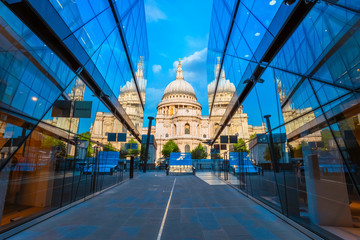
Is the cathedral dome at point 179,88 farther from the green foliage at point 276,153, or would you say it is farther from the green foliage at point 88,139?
the green foliage at point 276,153

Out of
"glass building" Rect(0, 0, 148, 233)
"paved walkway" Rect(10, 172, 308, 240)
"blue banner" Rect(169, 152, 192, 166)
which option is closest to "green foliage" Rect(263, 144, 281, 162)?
"paved walkway" Rect(10, 172, 308, 240)

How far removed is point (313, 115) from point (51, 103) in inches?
270

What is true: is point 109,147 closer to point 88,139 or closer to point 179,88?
point 88,139

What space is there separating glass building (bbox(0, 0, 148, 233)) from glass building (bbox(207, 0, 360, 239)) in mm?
6182

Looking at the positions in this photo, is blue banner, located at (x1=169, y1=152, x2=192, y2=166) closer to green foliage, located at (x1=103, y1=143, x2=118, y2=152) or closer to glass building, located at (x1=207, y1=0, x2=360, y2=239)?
green foliage, located at (x1=103, y1=143, x2=118, y2=152)

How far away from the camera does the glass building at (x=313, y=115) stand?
3.34 metres

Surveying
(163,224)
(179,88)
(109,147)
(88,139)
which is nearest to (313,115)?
(163,224)

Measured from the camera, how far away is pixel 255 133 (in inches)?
358

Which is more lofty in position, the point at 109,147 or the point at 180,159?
the point at 109,147

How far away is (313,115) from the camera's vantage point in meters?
4.38

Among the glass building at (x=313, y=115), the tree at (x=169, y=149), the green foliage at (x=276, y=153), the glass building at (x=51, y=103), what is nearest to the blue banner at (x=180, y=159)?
the glass building at (x=51, y=103)

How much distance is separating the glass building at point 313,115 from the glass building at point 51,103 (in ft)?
20.3

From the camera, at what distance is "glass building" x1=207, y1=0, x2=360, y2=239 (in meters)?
3.34

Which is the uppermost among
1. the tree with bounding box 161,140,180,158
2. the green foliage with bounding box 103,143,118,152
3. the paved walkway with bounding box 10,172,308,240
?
the tree with bounding box 161,140,180,158
